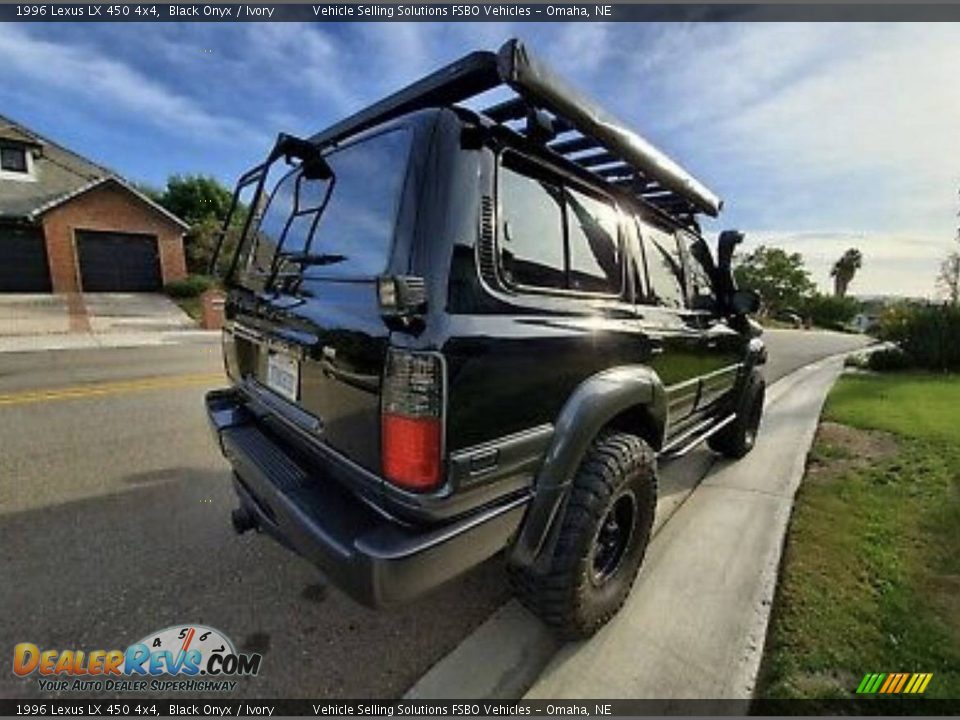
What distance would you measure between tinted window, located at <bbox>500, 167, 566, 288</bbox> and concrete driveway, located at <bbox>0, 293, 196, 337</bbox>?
→ 15.2m

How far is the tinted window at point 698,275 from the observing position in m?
3.69

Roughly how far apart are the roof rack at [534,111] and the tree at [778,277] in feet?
222

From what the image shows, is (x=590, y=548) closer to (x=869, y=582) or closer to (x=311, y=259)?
(x=311, y=259)

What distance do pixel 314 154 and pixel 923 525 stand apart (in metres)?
4.51

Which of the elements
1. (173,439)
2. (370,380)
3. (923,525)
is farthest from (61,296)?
(923,525)

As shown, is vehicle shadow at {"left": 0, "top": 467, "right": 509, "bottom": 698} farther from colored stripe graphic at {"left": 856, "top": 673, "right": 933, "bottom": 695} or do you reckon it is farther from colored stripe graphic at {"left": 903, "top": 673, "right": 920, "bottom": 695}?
colored stripe graphic at {"left": 903, "top": 673, "right": 920, "bottom": 695}

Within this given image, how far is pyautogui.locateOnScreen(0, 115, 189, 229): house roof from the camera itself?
60.2 ft

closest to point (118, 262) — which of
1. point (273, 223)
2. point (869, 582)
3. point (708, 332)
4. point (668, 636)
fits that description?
point (273, 223)

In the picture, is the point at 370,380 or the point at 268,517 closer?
the point at 370,380

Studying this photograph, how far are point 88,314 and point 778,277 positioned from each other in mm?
68504

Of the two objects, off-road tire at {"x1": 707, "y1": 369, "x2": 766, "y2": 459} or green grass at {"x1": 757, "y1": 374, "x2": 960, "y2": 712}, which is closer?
green grass at {"x1": 757, "y1": 374, "x2": 960, "y2": 712}

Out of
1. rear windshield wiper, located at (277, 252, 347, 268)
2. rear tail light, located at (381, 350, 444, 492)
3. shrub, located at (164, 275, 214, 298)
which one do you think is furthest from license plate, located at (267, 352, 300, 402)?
shrub, located at (164, 275, 214, 298)

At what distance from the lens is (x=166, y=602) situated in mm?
2613

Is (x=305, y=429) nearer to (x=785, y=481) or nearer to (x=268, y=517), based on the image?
(x=268, y=517)
